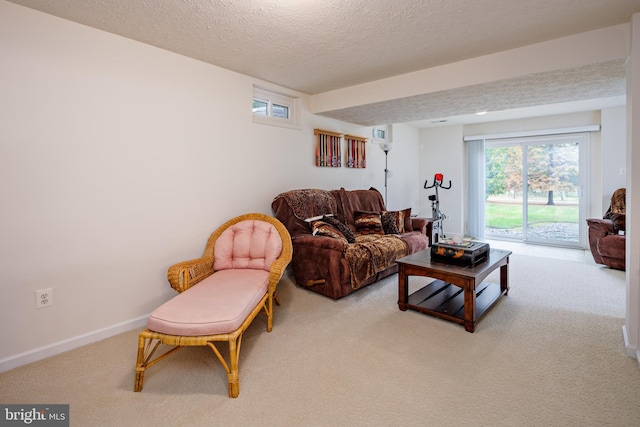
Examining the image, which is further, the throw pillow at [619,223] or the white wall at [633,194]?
the throw pillow at [619,223]

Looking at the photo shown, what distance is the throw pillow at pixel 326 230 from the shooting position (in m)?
3.38

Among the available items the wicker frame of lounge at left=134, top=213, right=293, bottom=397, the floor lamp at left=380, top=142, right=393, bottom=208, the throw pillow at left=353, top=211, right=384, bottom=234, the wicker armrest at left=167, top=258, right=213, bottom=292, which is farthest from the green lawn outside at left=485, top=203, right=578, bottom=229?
the wicker armrest at left=167, top=258, right=213, bottom=292

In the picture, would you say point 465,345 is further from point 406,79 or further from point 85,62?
point 85,62

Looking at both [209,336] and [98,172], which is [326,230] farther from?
[98,172]

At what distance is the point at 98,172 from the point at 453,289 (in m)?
3.29

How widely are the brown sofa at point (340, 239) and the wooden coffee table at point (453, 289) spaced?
421 mm

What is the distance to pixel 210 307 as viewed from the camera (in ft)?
6.35

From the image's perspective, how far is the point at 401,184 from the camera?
21.0 ft

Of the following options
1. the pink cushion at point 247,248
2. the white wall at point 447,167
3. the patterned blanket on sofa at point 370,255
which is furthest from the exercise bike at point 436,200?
the pink cushion at point 247,248

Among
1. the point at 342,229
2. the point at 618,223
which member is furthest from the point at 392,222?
the point at 618,223

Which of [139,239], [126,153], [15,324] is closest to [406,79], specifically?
[126,153]

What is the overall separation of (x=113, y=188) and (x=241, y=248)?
3.57ft

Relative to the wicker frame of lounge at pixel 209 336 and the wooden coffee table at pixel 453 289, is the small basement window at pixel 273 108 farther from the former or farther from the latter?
the wooden coffee table at pixel 453 289

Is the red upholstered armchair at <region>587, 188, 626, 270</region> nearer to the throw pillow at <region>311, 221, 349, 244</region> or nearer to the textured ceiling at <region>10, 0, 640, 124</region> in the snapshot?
the textured ceiling at <region>10, 0, 640, 124</region>
